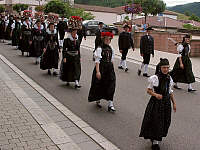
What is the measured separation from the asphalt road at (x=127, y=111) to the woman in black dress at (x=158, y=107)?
353mm

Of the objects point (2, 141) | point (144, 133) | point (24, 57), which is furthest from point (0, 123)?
point (24, 57)

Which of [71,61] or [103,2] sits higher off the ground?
[103,2]

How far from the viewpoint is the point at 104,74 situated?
23.0ft

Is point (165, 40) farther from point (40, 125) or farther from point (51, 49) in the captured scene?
point (40, 125)

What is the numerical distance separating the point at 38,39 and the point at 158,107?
8.29 metres

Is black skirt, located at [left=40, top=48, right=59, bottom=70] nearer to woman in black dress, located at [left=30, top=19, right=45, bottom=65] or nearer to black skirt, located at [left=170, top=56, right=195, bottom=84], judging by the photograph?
woman in black dress, located at [left=30, top=19, right=45, bottom=65]

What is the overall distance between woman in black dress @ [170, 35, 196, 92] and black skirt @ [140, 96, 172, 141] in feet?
14.3

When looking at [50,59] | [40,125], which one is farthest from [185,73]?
[40,125]

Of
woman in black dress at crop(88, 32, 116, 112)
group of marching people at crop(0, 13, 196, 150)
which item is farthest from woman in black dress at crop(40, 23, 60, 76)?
woman in black dress at crop(88, 32, 116, 112)

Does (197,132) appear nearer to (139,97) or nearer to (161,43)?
(139,97)

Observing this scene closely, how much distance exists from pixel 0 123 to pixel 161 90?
310 cm

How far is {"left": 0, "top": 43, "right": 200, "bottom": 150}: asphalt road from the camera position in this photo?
18.4 ft

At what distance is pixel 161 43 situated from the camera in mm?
20438

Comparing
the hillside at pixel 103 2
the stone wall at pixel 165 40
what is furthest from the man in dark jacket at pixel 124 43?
the hillside at pixel 103 2
